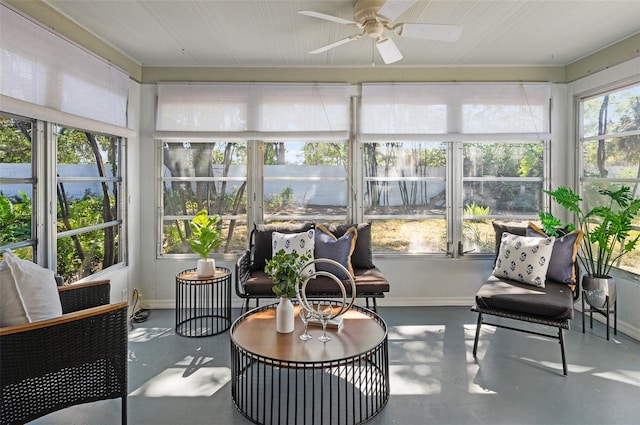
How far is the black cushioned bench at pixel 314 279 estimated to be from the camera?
3.22m

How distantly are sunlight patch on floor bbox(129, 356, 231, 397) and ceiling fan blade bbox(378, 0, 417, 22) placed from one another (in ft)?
8.70

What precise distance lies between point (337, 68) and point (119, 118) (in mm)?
2327

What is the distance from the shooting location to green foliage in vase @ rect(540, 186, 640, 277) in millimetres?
3123

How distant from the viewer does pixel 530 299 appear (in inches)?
109

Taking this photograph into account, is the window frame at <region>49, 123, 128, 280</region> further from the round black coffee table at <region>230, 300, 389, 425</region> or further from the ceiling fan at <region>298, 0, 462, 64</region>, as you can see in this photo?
the ceiling fan at <region>298, 0, 462, 64</region>

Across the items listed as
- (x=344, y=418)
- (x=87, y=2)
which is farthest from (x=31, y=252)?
(x=344, y=418)

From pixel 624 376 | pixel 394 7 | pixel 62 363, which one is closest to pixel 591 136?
pixel 624 376

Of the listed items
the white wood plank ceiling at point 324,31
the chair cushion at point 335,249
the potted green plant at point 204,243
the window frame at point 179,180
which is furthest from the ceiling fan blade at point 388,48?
the potted green plant at point 204,243

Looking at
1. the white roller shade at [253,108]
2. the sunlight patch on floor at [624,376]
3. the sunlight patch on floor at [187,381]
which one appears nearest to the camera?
the sunlight patch on floor at [187,381]

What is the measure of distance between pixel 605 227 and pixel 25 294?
4.35 meters

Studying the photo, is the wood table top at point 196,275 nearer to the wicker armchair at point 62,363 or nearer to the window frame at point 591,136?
the wicker armchair at point 62,363

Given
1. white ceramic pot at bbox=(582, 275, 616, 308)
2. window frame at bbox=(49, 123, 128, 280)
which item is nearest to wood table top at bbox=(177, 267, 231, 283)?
window frame at bbox=(49, 123, 128, 280)

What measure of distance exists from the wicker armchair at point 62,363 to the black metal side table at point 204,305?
1.28m

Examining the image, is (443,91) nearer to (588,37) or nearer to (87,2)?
(588,37)
